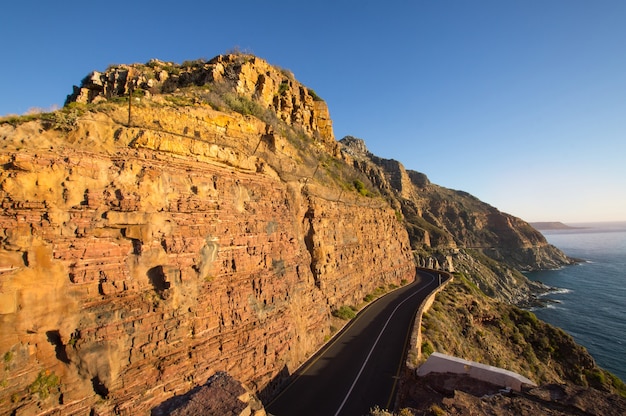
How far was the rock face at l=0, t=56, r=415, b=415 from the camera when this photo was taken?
8250mm

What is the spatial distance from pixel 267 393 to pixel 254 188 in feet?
33.2

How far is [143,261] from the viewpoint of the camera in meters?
10.6

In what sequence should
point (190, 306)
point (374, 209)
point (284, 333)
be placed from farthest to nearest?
point (374, 209) → point (284, 333) → point (190, 306)

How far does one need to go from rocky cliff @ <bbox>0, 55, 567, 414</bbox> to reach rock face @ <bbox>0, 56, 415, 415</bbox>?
0.15 feet

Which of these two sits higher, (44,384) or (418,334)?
(44,384)

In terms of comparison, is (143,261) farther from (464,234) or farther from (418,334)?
(464,234)

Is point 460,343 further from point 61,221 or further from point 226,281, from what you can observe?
point 61,221

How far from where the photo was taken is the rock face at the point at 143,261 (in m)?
8.25

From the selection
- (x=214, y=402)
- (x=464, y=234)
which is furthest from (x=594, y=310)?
(x=214, y=402)

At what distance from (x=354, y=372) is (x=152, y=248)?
12.9 meters

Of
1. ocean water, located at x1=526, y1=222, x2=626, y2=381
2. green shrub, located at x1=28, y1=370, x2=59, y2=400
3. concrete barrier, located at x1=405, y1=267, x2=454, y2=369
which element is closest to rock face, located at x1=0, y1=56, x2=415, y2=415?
green shrub, located at x1=28, y1=370, x2=59, y2=400

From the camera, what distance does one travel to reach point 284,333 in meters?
16.4

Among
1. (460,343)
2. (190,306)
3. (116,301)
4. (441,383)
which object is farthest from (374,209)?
(116,301)

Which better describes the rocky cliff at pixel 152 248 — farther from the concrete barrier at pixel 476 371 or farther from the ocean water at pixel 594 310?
the ocean water at pixel 594 310
